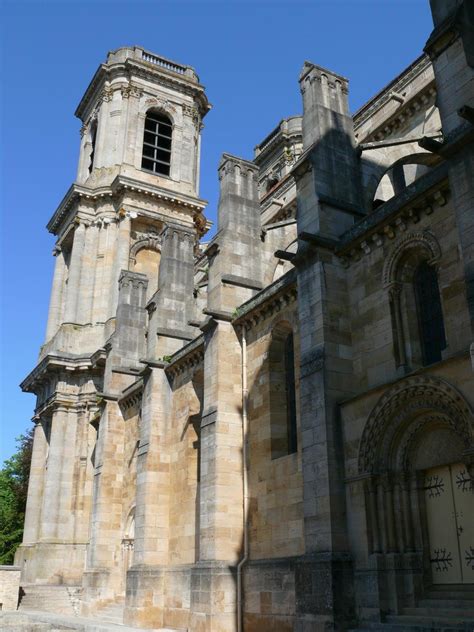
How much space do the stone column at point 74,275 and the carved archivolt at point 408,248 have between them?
2372cm

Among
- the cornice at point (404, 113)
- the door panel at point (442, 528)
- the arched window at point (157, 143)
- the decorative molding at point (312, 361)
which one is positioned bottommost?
the door panel at point (442, 528)

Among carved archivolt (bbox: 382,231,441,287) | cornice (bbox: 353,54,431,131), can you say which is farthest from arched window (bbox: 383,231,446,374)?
cornice (bbox: 353,54,431,131)

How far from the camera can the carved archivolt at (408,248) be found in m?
12.4

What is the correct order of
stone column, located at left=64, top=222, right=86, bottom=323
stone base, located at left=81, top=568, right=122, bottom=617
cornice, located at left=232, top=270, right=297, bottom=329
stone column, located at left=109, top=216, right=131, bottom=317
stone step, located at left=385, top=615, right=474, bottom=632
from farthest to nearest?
stone column, located at left=64, top=222, right=86, bottom=323
stone column, located at left=109, top=216, right=131, bottom=317
stone base, located at left=81, top=568, right=122, bottom=617
cornice, located at left=232, top=270, right=297, bottom=329
stone step, located at left=385, top=615, right=474, bottom=632

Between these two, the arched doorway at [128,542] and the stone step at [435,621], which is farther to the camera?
the arched doorway at [128,542]

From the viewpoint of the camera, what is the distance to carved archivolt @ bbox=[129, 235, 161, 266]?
3541 centimetres

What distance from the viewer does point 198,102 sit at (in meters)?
41.7

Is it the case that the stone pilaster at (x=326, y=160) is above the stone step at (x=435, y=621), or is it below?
above

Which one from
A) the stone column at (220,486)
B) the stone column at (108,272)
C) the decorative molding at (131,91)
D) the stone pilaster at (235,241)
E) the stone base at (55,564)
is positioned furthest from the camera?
the decorative molding at (131,91)

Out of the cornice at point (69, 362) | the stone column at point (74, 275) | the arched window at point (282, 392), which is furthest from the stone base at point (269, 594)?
the stone column at point (74, 275)

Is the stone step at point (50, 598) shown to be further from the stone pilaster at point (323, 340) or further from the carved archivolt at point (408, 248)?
the carved archivolt at point (408, 248)

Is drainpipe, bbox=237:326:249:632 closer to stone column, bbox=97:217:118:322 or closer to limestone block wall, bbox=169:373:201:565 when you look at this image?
limestone block wall, bbox=169:373:201:565

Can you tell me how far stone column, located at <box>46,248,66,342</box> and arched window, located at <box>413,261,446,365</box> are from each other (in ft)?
89.0

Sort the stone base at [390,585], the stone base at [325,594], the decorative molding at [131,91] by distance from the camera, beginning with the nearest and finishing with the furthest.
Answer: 1. the stone base at [390,585]
2. the stone base at [325,594]
3. the decorative molding at [131,91]
